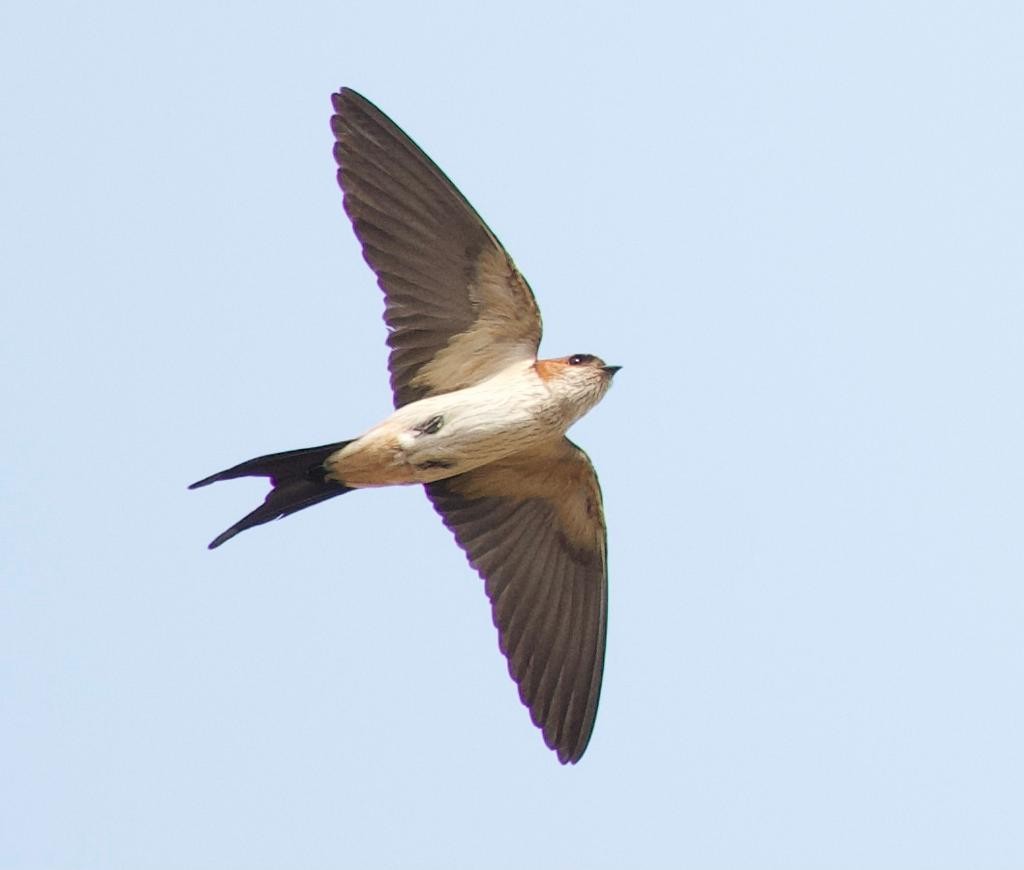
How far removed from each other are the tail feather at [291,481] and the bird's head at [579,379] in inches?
32.5

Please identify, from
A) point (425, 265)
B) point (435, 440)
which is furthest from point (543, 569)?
point (425, 265)

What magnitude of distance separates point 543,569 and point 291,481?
47.5 inches

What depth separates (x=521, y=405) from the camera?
317 inches

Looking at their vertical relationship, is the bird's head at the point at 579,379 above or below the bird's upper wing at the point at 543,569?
above

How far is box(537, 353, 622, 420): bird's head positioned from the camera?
26.5 feet

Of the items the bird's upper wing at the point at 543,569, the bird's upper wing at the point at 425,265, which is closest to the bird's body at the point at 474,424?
the bird's upper wing at the point at 425,265

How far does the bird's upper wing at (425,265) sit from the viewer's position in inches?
318

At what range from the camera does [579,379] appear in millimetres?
8070

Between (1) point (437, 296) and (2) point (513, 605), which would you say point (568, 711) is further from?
(1) point (437, 296)

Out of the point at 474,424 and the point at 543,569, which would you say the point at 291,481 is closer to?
the point at 474,424

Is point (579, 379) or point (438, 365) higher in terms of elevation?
point (438, 365)

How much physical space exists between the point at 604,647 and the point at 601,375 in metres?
1.31

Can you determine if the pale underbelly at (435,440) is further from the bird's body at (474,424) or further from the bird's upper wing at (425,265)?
the bird's upper wing at (425,265)

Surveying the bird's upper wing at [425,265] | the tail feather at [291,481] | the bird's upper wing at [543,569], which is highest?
the bird's upper wing at [425,265]
